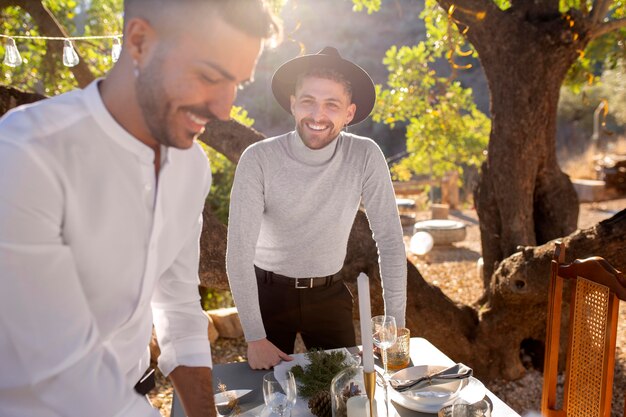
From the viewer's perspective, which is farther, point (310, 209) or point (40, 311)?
point (310, 209)

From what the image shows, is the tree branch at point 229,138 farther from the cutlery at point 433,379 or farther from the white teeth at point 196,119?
the white teeth at point 196,119

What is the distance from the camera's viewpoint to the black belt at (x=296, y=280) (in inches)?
108

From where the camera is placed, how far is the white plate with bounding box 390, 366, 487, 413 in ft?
6.31

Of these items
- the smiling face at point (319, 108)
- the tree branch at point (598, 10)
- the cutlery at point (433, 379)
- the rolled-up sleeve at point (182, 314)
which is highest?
the tree branch at point (598, 10)

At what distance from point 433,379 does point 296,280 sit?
0.90 meters

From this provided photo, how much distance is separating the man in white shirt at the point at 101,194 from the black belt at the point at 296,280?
1450 mm

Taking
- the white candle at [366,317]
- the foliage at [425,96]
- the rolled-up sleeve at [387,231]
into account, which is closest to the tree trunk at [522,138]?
the foliage at [425,96]

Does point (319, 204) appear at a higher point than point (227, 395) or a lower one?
higher

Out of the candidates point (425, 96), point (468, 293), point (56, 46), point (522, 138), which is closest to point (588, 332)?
point (522, 138)

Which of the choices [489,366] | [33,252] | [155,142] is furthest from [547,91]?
[33,252]

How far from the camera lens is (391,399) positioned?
2.01m

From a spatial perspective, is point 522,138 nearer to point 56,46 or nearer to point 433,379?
point 433,379

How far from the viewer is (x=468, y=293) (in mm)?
7457

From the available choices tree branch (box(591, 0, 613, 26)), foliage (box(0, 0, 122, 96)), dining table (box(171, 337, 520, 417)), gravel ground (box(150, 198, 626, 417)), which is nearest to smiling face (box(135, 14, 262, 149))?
dining table (box(171, 337, 520, 417))
